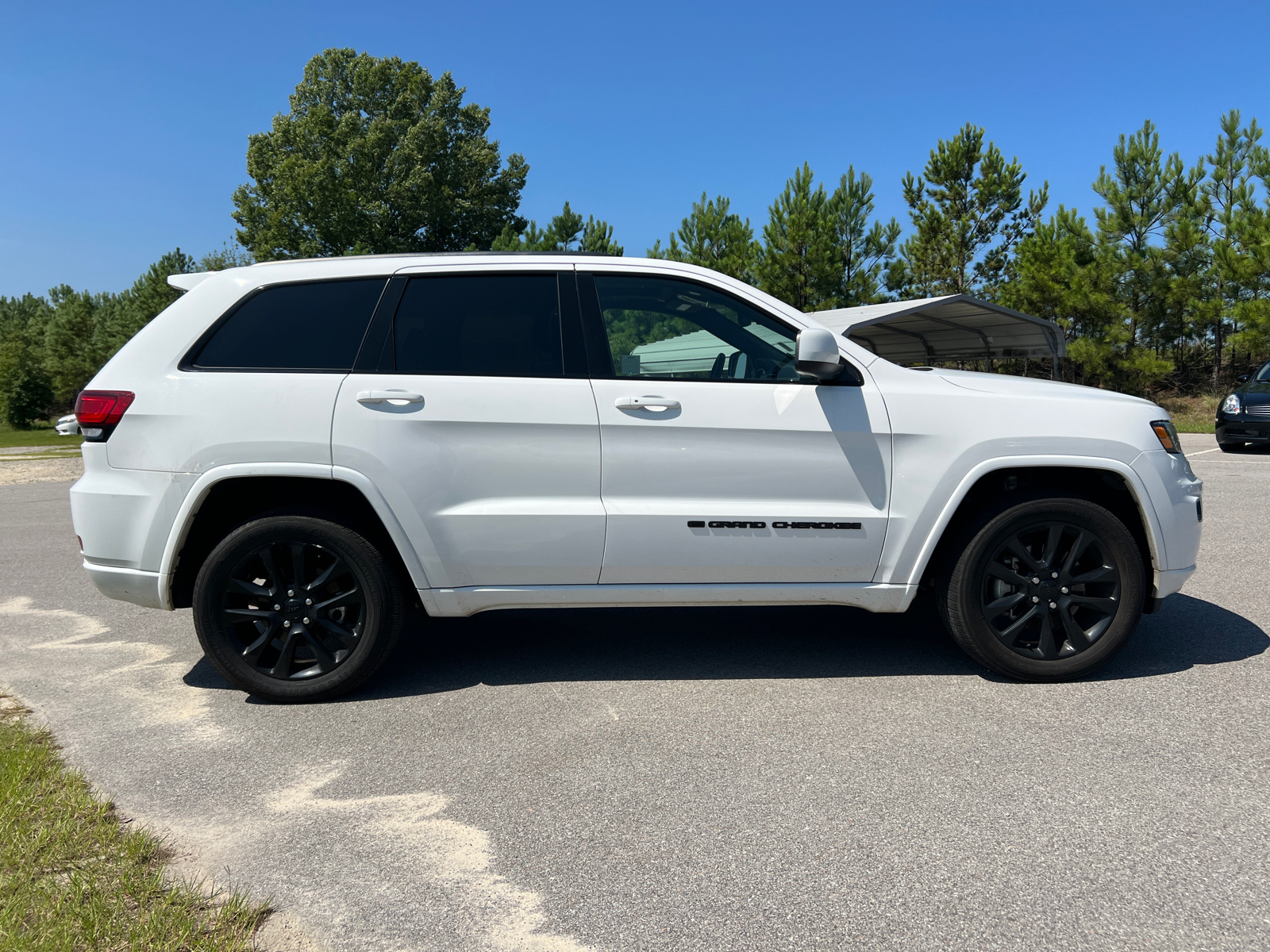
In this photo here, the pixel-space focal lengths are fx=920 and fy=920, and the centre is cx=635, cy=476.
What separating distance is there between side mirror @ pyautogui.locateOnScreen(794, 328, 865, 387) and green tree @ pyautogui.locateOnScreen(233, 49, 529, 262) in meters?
47.5

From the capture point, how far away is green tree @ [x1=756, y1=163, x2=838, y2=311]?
3284 cm

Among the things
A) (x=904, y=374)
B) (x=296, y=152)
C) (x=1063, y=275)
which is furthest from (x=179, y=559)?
(x=296, y=152)

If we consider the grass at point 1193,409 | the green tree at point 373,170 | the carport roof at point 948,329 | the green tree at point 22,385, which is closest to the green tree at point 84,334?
the green tree at point 22,385

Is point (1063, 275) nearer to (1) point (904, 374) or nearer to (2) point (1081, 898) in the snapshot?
(1) point (904, 374)

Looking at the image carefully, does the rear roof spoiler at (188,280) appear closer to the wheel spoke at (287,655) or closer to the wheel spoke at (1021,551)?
the wheel spoke at (287,655)

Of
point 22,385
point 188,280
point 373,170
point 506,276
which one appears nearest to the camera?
point 506,276

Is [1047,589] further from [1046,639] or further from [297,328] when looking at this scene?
[297,328]

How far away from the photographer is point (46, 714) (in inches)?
156

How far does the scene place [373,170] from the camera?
170 ft

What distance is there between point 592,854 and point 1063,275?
3162cm

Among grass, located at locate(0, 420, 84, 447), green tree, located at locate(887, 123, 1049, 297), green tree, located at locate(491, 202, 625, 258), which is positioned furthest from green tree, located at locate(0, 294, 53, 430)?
green tree, located at locate(887, 123, 1049, 297)

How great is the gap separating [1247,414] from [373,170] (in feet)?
154

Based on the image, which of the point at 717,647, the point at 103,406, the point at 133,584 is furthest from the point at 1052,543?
the point at 103,406

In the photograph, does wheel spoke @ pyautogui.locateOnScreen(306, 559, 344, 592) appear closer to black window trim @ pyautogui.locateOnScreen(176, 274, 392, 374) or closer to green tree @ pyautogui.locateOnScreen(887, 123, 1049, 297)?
black window trim @ pyautogui.locateOnScreen(176, 274, 392, 374)
